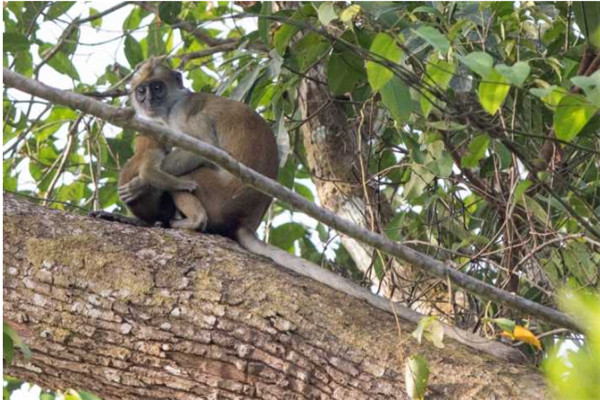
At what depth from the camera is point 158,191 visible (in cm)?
568

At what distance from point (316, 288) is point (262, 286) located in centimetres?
22

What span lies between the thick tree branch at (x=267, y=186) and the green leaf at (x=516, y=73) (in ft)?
2.05

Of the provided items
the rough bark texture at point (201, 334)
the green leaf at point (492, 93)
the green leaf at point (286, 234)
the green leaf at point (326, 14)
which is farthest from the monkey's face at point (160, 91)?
the green leaf at point (492, 93)

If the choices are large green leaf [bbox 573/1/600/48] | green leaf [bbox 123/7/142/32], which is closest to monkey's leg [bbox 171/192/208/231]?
green leaf [bbox 123/7/142/32]

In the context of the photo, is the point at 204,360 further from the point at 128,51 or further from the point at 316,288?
the point at 128,51

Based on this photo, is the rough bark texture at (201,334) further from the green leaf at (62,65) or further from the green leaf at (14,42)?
the green leaf at (62,65)

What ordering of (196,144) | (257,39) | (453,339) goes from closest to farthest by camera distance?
(196,144) < (453,339) < (257,39)

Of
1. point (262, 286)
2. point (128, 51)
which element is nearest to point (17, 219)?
point (262, 286)

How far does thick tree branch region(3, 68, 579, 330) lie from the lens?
2732mm

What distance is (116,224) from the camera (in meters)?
4.03

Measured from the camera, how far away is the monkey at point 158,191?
18.4ft

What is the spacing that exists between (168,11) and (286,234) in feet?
5.19

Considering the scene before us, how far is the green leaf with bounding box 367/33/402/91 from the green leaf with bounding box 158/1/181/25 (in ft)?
9.31

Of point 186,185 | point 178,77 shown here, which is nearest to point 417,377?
point 186,185
